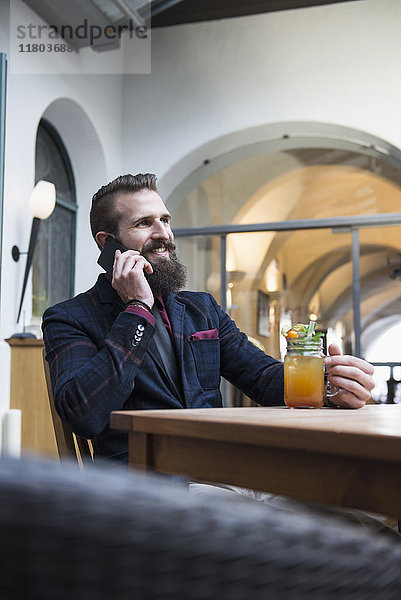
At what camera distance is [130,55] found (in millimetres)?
5445

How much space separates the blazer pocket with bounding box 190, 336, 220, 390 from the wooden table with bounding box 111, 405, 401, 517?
2.08 ft

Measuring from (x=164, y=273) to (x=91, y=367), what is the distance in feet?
1.57

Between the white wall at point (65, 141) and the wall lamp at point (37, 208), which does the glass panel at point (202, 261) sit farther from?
the wall lamp at point (37, 208)

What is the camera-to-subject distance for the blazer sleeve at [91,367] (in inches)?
48.3

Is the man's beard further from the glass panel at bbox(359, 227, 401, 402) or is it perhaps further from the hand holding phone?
the glass panel at bbox(359, 227, 401, 402)

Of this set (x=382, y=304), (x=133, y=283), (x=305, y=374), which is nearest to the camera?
(x=305, y=374)

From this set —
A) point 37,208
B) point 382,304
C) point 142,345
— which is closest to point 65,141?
point 37,208

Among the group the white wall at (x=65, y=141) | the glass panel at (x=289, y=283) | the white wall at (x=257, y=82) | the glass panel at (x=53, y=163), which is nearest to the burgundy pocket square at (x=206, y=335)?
the white wall at (x=65, y=141)

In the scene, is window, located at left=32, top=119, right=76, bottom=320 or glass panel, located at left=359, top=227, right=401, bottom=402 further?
glass panel, located at left=359, top=227, right=401, bottom=402

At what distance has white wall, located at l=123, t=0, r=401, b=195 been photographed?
4.78m

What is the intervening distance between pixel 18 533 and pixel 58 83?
463 cm

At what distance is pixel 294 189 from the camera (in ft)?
17.6

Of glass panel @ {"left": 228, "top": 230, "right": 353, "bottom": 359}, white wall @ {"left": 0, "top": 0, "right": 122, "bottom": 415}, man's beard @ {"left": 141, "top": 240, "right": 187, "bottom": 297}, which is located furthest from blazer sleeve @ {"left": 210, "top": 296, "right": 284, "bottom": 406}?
glass panel @ {"left": 228, "top": 230, "right": 353, "bottom": 359}

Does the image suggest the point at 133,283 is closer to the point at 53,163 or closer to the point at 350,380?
the point at 350,380
